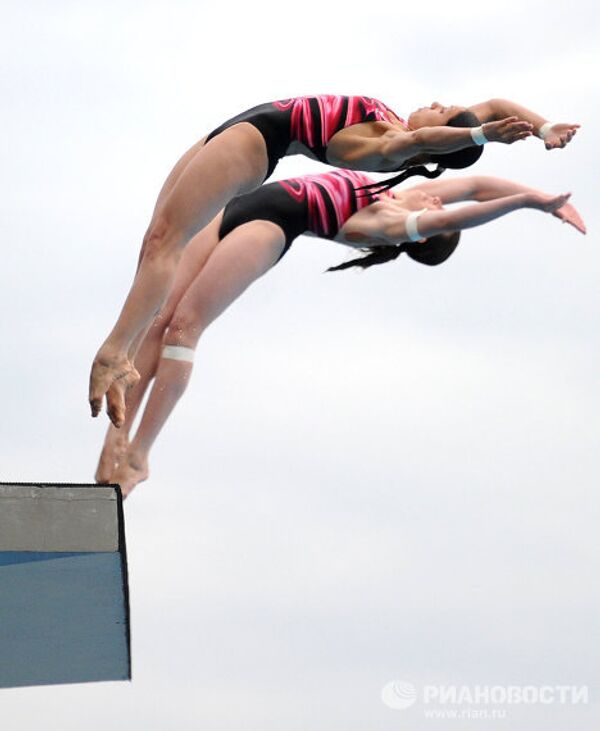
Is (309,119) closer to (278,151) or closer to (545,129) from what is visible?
(278,151)

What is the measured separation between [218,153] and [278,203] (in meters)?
1.66

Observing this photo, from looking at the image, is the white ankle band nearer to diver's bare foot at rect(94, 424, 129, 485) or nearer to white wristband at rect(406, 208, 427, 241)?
diver's bare foot at rect(94, 424, 129, 485)

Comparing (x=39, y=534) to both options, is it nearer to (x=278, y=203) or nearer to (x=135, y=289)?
(x=135, y=289)

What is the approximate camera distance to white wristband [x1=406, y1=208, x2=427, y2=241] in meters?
13.1

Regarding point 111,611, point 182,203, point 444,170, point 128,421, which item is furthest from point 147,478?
point 444,170

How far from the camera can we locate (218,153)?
39.9 feet

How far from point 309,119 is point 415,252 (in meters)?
1.95

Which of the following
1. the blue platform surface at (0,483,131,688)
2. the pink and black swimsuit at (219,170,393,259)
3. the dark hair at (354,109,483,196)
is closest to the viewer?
the blue platform surface at (0,483,131,688)

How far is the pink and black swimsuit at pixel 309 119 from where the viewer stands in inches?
488

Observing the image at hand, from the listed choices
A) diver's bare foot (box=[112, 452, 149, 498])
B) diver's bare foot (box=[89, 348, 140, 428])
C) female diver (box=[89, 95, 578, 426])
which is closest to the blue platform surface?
diver's bare foot (box=[89, 348, 140, 428])

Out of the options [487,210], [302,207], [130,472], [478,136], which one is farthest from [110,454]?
[478,136]

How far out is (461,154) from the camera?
12023 millimetres

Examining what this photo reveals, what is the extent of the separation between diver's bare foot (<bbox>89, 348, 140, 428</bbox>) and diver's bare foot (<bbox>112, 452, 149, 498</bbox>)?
115 cm

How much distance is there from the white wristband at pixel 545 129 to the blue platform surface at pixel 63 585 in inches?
170
